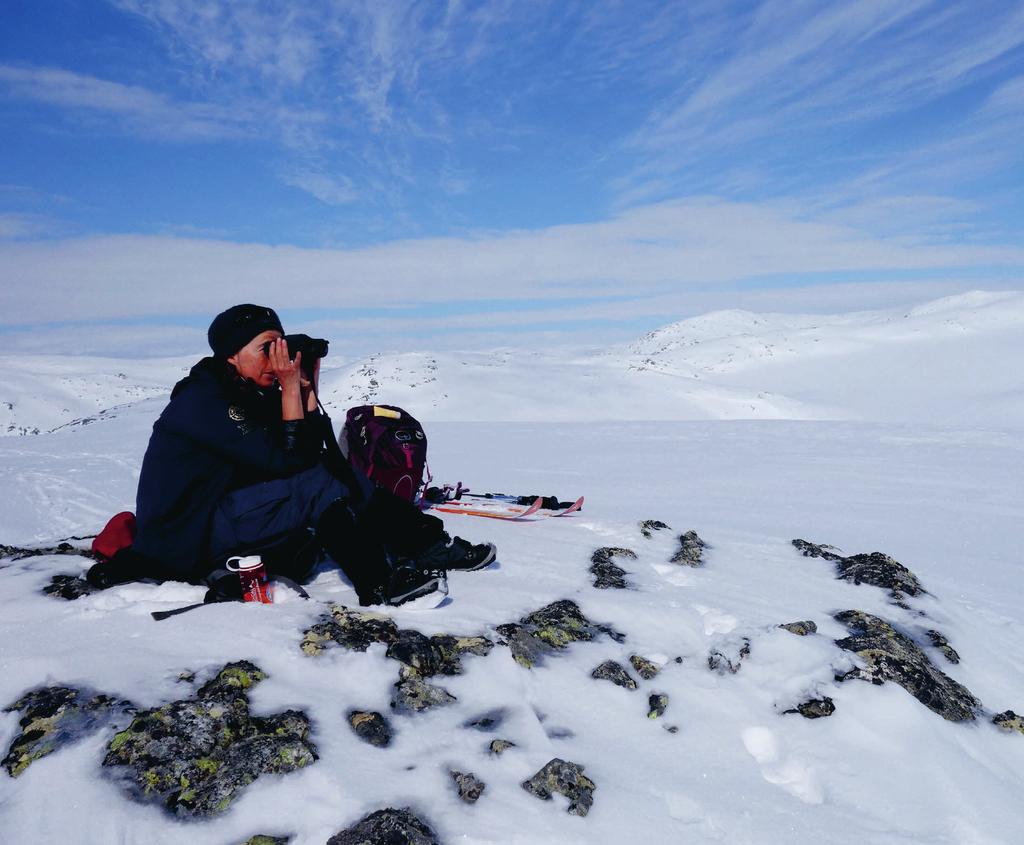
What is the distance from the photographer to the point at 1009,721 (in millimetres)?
3268

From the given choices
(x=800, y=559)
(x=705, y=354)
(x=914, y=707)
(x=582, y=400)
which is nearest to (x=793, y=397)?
(x=582, y=400)

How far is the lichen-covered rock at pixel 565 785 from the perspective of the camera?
2.30 meters

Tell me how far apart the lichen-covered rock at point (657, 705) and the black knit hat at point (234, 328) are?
2.79 m

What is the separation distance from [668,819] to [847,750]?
3.39 feet

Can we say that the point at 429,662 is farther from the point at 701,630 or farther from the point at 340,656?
the point at 701,630

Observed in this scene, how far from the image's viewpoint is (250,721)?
8.12 ft

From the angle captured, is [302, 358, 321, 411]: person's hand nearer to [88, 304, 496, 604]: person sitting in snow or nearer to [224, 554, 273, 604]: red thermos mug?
[88, 304, 496, 604]: person sitting in snow

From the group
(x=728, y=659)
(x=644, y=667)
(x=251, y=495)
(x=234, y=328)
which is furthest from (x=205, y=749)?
(x=728, y=659)

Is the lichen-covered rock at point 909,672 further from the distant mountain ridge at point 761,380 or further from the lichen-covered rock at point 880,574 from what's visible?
the distant mountain ridge at point 761,380

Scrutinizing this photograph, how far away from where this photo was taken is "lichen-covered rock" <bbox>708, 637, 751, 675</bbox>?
10.9 ft

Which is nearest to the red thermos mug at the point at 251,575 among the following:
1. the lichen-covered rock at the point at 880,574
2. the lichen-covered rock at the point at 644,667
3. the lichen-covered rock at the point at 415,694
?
the lichen-covered rock at the point at 415,694

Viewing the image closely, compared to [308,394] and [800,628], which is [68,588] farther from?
[800,628]

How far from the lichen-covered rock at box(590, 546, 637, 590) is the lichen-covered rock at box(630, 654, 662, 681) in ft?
3.09

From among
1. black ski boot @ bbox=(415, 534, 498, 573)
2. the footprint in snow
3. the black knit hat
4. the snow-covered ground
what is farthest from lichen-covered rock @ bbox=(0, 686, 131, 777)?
the footprint in snow
